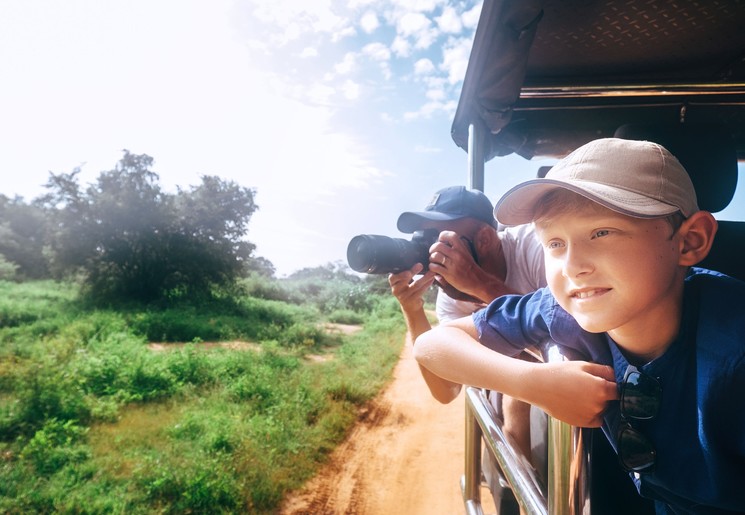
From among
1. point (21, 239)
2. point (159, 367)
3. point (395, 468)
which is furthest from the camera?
point (21, 239)

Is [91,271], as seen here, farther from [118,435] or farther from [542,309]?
[542,309]

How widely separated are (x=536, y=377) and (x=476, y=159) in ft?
5.54

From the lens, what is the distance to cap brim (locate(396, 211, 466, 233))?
1422 millimetres

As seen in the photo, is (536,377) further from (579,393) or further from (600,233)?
(600,233)

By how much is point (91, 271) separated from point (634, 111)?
49.4ft

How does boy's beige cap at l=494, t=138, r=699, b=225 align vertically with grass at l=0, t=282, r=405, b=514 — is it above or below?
above

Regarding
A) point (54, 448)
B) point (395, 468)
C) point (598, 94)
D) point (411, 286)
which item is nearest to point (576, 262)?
point (411, 286)

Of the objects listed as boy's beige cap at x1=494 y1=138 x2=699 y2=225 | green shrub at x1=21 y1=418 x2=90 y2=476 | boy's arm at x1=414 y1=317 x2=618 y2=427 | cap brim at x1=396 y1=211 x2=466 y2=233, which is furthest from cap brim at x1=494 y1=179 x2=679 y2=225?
green shrub at x1=21 y1=418 x2=90 y2=476

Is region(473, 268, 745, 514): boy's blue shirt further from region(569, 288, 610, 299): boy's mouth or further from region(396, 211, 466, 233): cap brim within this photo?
region(396, 211, 466, 233): cap brim

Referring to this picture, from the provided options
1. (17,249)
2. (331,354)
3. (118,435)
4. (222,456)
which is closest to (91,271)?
(17,249)

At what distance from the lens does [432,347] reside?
2.86ft

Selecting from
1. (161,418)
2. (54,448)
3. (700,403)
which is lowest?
(54,448)

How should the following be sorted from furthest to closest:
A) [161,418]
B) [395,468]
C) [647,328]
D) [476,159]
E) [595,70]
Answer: [161,418] → [395,468] → [476,159] → [595,70] → [647,328]

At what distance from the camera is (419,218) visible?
1.43 meters
